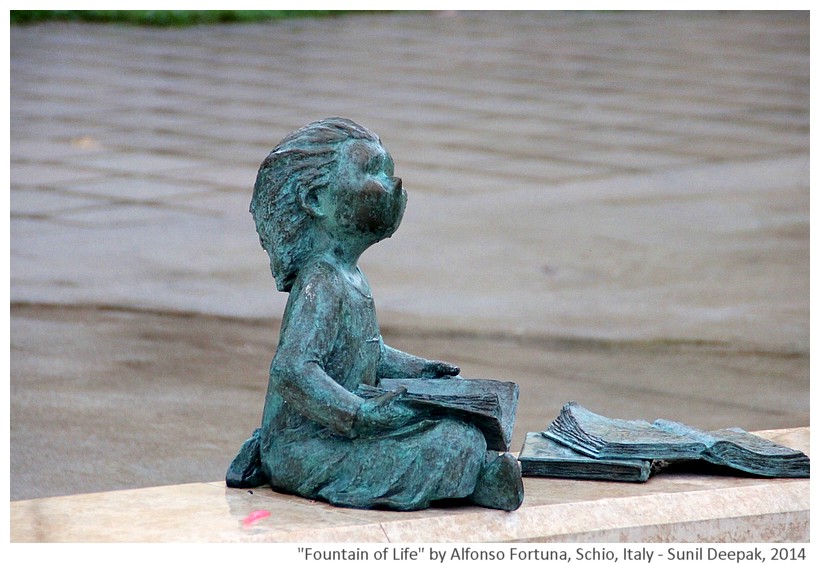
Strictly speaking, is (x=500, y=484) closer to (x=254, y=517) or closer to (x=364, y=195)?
(x=254, y=517)

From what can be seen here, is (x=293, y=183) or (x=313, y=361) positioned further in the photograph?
(x=293, y=183)

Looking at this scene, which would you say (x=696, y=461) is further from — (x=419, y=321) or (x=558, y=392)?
(x=419, y=321)

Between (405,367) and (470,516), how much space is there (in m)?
0.49

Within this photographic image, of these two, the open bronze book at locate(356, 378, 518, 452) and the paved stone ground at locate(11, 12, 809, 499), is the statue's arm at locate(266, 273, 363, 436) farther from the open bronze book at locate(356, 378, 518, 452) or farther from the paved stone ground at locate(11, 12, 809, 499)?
the paved stone ground at locate(11, 12, 809, 499)

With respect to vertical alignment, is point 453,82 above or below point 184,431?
above

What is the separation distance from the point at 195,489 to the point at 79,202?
607 centimetres

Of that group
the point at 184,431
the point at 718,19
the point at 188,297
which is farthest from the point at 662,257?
the point at 718,19

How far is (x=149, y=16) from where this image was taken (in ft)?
53.0

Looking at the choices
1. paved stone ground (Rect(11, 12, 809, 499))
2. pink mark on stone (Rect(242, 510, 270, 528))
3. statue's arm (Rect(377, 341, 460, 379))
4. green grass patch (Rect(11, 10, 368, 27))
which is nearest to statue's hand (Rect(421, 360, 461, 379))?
statue's arm (Rect(377, 341, 460, 379))

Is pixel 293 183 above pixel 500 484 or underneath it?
above

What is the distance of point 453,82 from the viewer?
528 inches

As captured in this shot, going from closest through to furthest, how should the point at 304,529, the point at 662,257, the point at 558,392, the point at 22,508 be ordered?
the point at 304,529, the point at 22,508, the point at 558,392, the point at 662,257

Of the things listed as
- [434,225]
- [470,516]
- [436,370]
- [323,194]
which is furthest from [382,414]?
[434,225]

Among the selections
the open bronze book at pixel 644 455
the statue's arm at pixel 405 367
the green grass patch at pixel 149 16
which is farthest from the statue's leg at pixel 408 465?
the green grass patch at pixel 149 16
